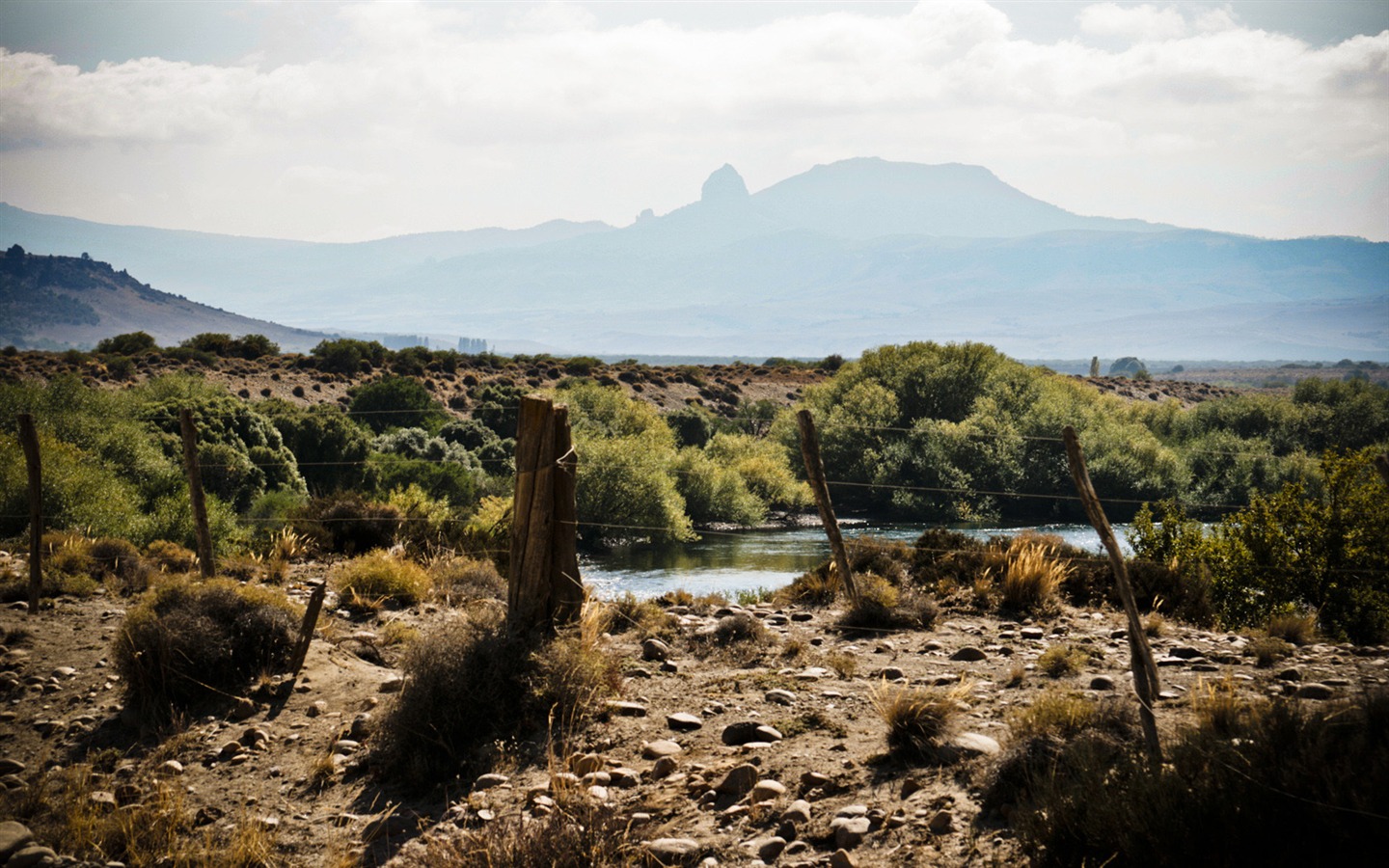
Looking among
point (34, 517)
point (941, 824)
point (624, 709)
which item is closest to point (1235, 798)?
point (941, 824)

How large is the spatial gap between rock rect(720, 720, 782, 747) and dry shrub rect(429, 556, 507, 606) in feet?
17.7

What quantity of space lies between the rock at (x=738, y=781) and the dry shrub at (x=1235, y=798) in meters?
1.76

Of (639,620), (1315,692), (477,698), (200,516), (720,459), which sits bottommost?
(720,459)

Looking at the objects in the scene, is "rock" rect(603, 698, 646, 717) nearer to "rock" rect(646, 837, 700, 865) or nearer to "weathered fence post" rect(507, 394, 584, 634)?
"weathered fence post" rect(507, 394, 584, 634)

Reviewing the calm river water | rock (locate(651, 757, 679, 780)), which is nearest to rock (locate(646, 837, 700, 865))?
rock (locate(651, 757, 679, 780))

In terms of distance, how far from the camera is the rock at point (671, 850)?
5688 millimetres

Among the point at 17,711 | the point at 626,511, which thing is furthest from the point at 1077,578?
the point at 626,511

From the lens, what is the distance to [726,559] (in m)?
35.9

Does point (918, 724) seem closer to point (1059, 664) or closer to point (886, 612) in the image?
point (1059, 664)

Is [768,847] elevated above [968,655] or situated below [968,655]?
below

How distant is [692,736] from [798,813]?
65.3 inches

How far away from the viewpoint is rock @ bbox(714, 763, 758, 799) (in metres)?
6.39

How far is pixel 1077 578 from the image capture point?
40.3 ft

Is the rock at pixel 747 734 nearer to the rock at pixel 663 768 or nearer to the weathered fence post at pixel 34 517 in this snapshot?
the rock at pixel 663 768
